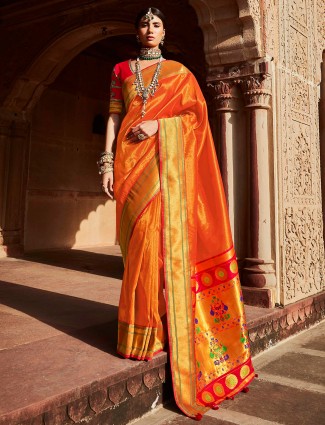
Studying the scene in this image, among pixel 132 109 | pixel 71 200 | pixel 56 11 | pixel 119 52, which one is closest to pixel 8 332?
pixel 132 109

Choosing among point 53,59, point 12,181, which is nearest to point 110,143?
point 53,59

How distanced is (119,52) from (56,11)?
218 centimetres

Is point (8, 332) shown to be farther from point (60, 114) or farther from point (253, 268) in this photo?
point (60, 114)

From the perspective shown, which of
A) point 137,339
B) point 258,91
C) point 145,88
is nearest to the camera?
point 137,339

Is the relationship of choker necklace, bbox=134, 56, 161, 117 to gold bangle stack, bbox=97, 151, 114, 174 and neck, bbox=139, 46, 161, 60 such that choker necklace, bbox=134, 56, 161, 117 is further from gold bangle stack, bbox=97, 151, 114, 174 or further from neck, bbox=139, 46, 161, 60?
gold bangle stack, bbox=97, 151, 114, 174

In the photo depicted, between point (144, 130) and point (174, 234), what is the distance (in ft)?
1.63

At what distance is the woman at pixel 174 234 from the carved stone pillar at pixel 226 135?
4.53 feet

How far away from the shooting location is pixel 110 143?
7.21ft

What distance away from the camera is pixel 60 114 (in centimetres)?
722

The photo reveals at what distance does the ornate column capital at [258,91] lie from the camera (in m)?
3.39

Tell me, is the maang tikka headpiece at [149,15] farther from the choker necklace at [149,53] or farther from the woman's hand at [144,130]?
the woman's hand at [144,130]

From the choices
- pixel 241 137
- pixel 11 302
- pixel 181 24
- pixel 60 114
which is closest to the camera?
pixel 11 302

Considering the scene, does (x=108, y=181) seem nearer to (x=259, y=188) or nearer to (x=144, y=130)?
(x=144, y=130)

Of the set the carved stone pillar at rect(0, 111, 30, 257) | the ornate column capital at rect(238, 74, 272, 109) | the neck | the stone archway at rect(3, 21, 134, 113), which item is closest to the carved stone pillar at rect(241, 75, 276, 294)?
the ornate column capital at rect(238, 74, 272, 109)
